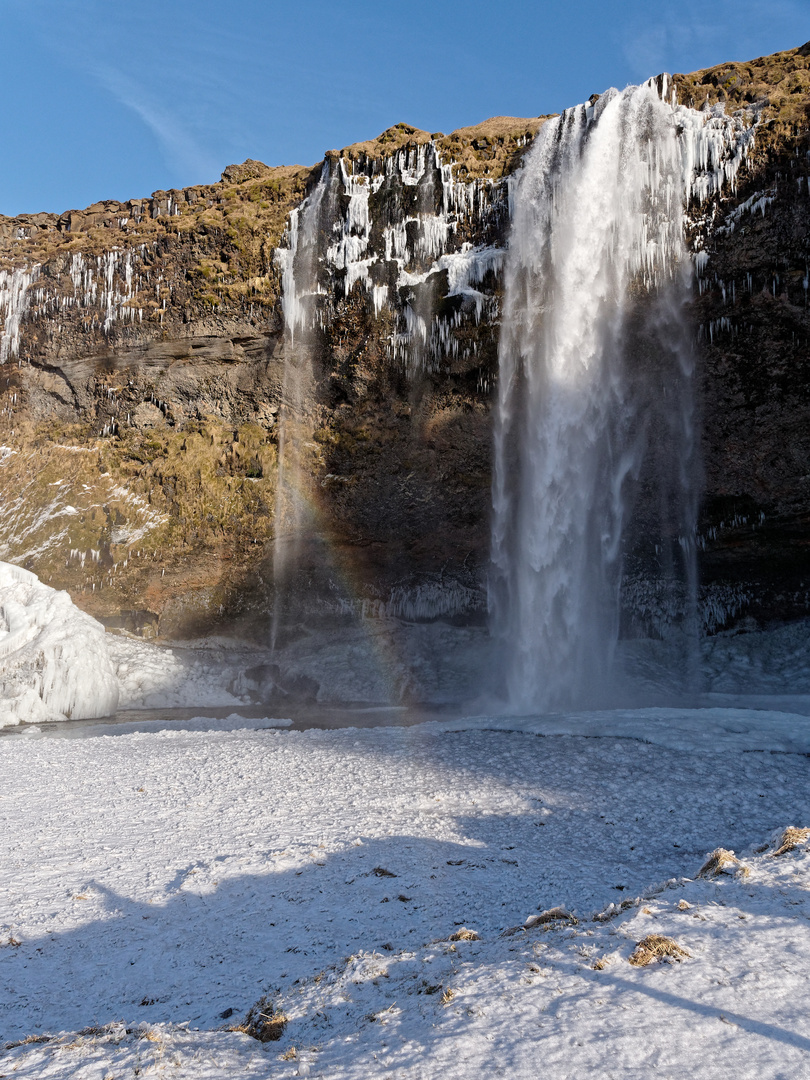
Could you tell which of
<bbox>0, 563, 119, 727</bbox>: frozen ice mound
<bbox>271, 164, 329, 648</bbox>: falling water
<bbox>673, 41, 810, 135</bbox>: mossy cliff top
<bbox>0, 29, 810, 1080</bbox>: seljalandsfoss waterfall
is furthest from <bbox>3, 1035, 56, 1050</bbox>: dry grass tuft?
<bbox>673, 41, 810, 135</bbox>: mossy cliff top

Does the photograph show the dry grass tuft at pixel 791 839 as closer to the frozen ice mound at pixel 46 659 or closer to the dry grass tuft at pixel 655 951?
the dry grass tuft at pixel 655 951

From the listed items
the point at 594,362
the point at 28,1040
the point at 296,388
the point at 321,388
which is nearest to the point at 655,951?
the point at 28,1040

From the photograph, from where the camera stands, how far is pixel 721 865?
418cm

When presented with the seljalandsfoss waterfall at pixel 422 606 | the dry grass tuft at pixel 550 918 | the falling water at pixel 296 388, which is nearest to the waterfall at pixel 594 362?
the seljalandsfoss waterfall at pixel 422 606

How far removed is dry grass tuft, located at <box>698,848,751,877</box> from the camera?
4.10 m

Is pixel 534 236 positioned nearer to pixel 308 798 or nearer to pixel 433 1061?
pixel 308 798

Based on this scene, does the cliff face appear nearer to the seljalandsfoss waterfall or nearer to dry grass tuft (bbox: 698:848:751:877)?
the seljalandsfoss waterfall

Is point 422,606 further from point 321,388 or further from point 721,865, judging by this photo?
point 721,865

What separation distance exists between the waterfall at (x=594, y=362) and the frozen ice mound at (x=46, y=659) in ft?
34.1

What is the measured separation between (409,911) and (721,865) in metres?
2.05

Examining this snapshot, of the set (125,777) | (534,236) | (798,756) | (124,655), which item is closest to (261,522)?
(124,655)

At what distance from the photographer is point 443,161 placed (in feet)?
58.8

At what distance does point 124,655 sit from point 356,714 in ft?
22.9

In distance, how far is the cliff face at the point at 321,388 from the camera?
58.0 ft
